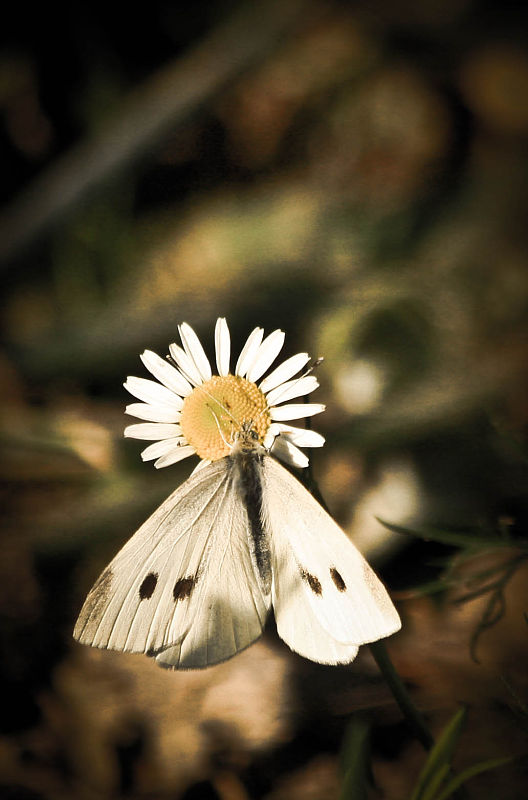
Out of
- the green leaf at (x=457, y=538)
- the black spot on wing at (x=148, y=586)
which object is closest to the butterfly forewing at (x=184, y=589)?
the black spot on wing at (x=148, y=586)

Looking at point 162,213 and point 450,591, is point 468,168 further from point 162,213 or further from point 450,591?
point 450,591

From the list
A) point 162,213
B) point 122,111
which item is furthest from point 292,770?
point 122,111

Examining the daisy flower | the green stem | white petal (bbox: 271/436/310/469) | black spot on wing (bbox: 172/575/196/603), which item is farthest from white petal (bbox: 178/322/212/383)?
the green stem

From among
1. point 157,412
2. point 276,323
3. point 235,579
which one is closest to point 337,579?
point 235,579

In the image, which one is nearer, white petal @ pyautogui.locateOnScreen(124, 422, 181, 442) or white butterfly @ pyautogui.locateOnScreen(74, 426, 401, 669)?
white butterfly @ pyautogui.locateOnScreen(74, 426, 401, 669)

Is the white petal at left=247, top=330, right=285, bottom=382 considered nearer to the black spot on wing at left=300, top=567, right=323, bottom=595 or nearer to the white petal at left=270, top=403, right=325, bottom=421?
the white petal at left=270, top=403, right=325, bottom=421

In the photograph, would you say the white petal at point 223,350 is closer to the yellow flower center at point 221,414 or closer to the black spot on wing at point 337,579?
the yellow flower center at point 221,414

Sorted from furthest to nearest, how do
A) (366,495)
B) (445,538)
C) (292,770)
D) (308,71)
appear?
1. (308,71)
2. (366,495)
3. (292,770)
4. (445,538)
